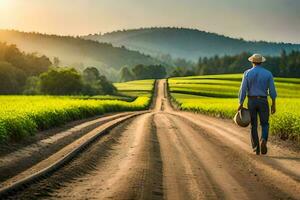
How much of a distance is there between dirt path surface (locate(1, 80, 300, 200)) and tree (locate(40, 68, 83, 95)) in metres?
104

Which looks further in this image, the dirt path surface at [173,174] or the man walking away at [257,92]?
the man walking away at [257,92]

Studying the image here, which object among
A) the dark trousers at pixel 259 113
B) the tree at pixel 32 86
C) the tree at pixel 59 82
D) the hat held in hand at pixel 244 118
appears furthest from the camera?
the tree at pixel 59 82

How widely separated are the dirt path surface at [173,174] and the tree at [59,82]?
103908 mm

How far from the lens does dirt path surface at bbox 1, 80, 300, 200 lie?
336 inches

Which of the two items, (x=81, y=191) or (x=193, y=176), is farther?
(x=193, y=176)

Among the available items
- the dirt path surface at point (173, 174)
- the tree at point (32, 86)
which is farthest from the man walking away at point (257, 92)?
the tree at point (32, 86)

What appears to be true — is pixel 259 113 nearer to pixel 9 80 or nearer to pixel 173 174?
pixel 173 174

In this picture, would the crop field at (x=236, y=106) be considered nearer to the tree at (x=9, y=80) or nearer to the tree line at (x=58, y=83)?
the tree line at (x=58, y=83)

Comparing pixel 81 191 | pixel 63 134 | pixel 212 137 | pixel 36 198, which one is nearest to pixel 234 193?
pixel 81 191

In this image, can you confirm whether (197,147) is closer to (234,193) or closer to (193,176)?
(193,176)

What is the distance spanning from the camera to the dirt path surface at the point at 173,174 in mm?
8539

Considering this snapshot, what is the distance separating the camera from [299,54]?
197 m

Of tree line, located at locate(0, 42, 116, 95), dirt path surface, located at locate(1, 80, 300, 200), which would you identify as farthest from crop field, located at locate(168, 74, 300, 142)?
tree line, located at locate(0, 42, 116, 95)

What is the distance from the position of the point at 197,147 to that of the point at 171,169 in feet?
15.2
